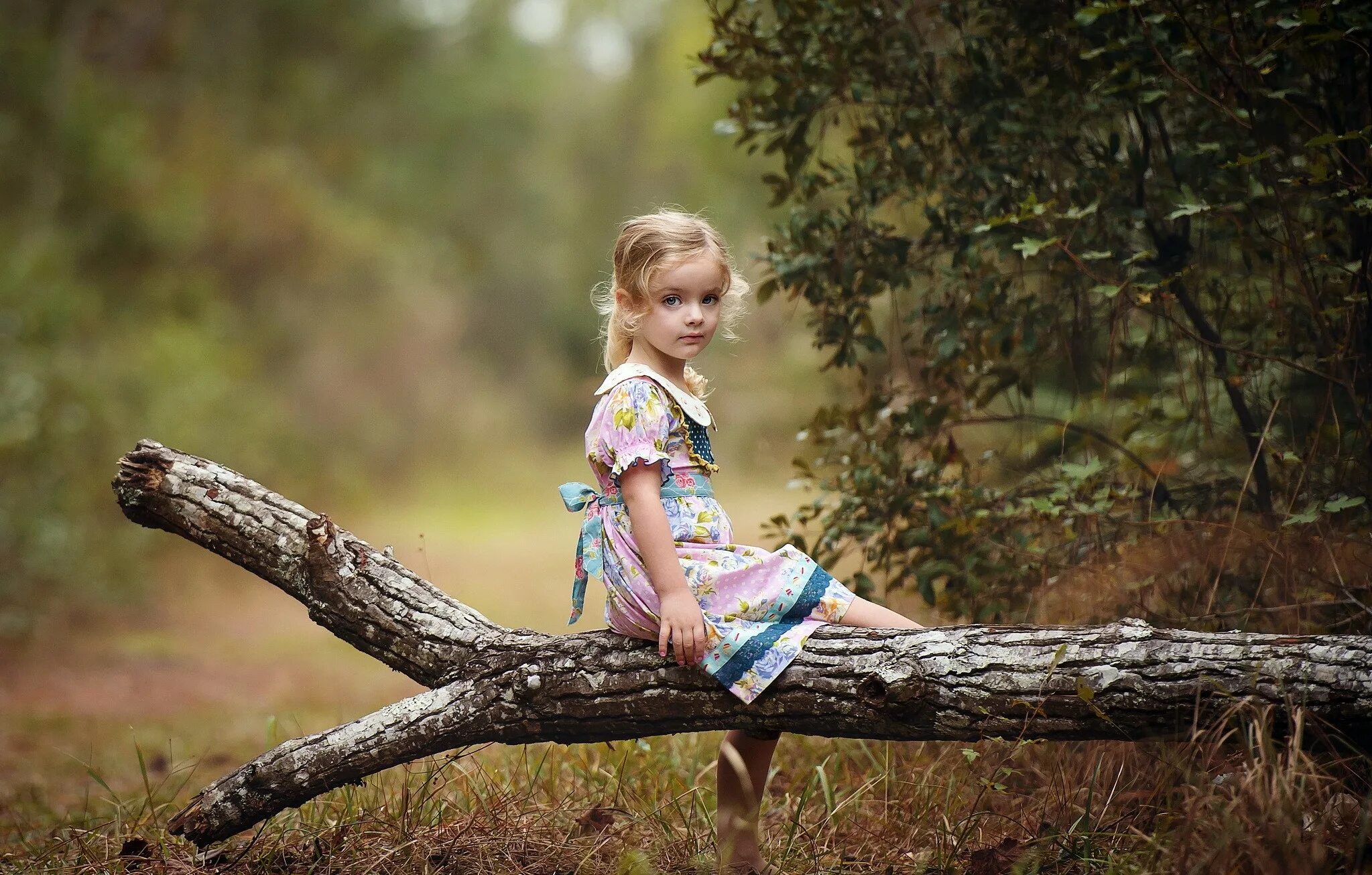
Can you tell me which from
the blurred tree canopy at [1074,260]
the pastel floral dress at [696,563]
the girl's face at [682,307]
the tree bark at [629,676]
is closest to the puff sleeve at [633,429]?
the pastel floral dress at [696,563]

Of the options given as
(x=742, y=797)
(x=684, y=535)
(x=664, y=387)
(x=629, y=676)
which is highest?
(x=664, y=387)

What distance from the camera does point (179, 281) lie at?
1103cm

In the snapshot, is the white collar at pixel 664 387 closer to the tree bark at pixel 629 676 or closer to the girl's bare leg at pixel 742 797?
the tree bark at pixel 629 676

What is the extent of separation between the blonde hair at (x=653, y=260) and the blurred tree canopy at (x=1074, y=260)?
78 centimetres

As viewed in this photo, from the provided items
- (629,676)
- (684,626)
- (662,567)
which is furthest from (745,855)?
(662,567)

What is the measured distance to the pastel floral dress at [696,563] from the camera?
238cm

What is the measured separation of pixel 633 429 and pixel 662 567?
1.07 feet

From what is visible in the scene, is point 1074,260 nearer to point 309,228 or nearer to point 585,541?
point 585,541

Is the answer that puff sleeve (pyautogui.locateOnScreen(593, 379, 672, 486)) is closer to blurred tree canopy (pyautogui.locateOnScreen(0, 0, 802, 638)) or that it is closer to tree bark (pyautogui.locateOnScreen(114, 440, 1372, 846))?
tree bark (pyautogui.locateOnScreen(114, 440, 1372, 846))

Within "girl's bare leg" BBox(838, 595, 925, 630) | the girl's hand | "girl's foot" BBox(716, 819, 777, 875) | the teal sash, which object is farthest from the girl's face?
"girl's foot" BBox(716, 819, 777, 875)

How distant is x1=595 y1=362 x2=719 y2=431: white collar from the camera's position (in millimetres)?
2596

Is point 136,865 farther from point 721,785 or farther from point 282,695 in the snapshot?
point 282,695

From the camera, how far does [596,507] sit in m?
2.67

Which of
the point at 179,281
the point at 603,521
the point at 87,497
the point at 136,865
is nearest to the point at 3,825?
the point at 136,865
